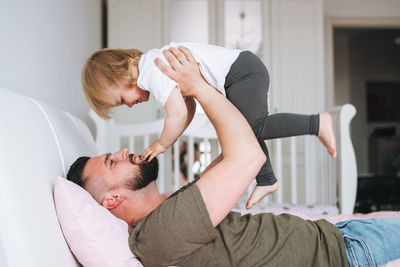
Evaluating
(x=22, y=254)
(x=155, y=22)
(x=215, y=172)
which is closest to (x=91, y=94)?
(x=215, y=172)

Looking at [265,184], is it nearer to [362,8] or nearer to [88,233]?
[88,233]

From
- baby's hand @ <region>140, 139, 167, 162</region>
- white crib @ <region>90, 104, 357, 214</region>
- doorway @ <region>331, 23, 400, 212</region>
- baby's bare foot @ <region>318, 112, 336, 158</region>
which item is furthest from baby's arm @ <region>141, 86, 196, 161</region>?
doorway @ <region>331, 23, 400, 212</region>

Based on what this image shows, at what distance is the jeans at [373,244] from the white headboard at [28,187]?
0.64 m

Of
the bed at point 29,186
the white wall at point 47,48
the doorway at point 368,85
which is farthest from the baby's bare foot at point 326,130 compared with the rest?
the doorway at point 368,85

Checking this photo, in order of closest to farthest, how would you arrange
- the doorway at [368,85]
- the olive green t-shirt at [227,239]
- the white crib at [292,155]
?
the olive green t-shirt at [227,239] → the white crib at [292,155] → the doorway at [368,85]

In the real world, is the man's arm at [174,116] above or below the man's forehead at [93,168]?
above

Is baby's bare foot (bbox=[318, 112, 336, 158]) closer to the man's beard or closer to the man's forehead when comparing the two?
the man's beard

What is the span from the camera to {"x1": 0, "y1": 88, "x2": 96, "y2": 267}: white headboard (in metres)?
0.63

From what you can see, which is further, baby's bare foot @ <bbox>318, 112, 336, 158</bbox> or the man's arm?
baby's bare foot @ <bbox>318, 112, 336, 158</bbox>

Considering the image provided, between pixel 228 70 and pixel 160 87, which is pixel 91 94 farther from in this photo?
pixel 228 70

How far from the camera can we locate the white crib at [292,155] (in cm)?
190

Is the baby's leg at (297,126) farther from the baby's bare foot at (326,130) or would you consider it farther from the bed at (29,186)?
the bed at (29,186)

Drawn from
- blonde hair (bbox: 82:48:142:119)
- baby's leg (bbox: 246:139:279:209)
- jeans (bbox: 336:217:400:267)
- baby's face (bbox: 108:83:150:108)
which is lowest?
jeans (bbox: 336:217:400:267)

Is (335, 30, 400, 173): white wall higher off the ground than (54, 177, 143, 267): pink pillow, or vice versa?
(335, 30, 400, 173): white wall
